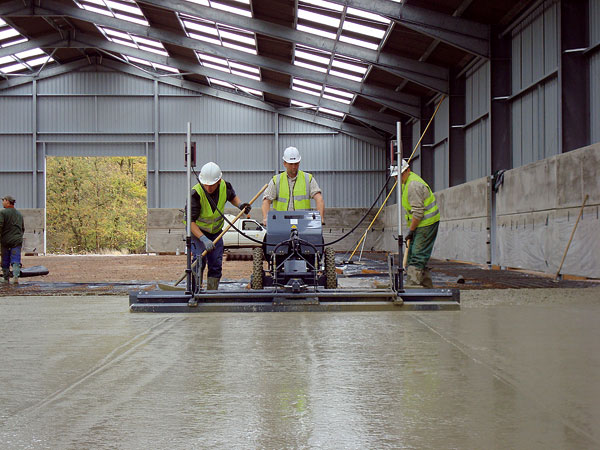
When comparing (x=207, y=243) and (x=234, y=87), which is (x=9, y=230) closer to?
(x=207, y=243)

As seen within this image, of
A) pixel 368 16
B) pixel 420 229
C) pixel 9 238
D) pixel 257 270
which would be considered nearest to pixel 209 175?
pixel 257 270

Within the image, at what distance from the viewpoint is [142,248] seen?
4822cm

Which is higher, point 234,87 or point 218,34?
point 234,87

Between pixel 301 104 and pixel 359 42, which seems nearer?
pixel 359 42

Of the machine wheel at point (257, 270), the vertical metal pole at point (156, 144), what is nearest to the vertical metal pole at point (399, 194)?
the machine wheel at point (257, 270)

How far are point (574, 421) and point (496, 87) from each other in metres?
17.5

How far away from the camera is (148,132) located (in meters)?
35.3

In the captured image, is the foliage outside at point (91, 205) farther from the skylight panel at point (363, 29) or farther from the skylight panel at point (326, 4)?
the skylight panel at point (326, 4)

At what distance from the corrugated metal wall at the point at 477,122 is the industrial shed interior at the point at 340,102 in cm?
8

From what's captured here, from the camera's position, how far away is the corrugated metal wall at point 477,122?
70.2 feet

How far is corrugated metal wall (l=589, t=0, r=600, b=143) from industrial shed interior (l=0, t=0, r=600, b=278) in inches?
1.7

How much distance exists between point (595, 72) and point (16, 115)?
29.6 meters

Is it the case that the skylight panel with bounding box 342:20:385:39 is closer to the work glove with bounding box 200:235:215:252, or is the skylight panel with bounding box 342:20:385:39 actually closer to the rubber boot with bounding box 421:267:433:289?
the rubber boot with bounding box 421:267:433:289

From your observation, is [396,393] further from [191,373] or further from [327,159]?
[327,159]
